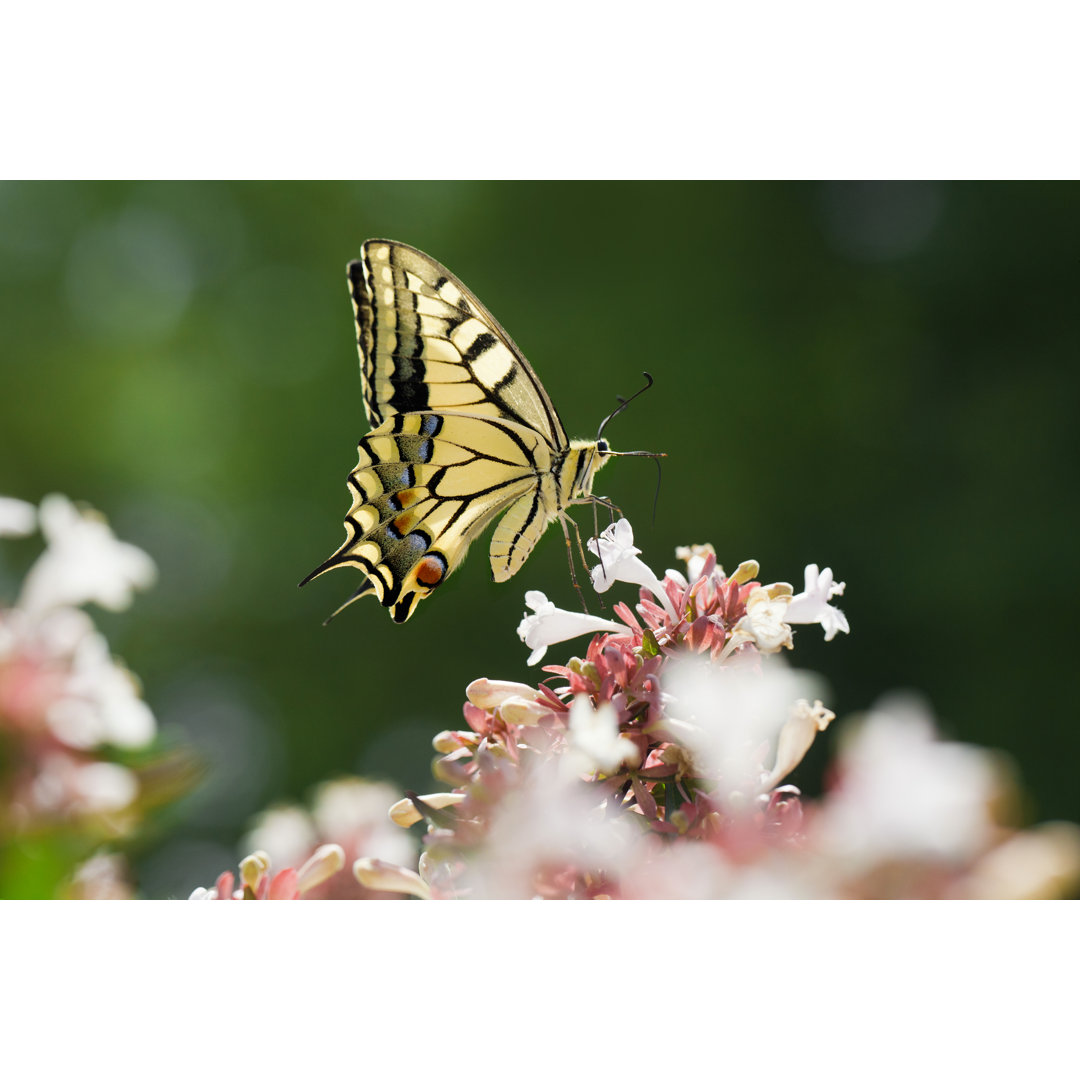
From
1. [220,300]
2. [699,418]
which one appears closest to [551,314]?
[699,418]

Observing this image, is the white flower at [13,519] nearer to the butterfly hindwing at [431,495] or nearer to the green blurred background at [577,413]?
the butterfly hindwing at [431,495]

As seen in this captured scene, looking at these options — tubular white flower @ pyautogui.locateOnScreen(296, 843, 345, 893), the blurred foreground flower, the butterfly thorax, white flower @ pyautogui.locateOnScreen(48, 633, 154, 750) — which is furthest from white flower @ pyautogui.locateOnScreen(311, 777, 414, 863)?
the butterfly thorax

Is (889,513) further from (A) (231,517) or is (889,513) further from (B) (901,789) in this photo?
(A) (231,517)

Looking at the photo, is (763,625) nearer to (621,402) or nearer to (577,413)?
(577,413)

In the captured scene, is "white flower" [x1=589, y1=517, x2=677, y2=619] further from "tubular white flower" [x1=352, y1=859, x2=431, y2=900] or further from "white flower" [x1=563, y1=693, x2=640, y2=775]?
"tubular white flower" [x1=352, y1=859, x2=431, y2=900]

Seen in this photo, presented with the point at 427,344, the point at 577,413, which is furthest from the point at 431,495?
the point at 577,413

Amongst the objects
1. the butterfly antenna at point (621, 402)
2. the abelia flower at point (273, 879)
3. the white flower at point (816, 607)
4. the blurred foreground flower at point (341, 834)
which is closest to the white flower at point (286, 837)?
the blurred foreground flower at point (341, 834)
